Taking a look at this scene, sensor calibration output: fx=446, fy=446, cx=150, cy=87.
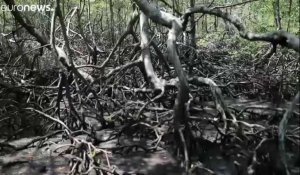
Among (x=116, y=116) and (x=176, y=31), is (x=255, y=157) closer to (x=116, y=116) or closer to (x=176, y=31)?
(x=176, y=31)

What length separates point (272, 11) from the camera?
36.3 feet

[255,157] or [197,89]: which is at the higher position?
[197,89]

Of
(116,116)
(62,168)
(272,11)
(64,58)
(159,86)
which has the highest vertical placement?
(272,11)

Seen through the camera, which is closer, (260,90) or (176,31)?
(176,31)

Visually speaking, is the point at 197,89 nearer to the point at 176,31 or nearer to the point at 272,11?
the point at 176,31

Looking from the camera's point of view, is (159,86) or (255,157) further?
(159,86)

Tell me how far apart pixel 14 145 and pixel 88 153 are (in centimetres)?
141

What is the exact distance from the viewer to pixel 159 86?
520 cm

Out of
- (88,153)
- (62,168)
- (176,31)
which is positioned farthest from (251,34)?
(62,168)

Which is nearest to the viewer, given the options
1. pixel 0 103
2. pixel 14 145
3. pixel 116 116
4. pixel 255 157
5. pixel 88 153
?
pixel 255 157

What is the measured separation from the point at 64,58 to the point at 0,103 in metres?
1.57

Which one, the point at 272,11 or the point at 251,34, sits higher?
the point at 272,11

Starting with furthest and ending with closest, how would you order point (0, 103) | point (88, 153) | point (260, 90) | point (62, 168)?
point (260, 90) → point (0, 103) → point (62, 168) → point (88, 153)

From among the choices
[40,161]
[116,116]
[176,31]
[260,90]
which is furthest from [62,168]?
[260,90]
